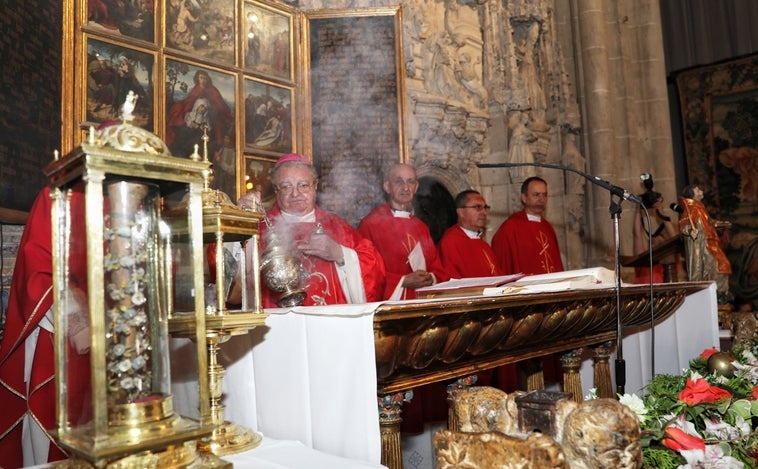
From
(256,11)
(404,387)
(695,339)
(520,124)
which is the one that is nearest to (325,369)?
(404,387)

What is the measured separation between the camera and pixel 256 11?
5.14 meters

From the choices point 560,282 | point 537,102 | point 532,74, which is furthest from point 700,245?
point 560,282

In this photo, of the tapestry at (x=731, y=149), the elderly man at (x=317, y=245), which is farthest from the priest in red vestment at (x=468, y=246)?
the tapestry at (x=731, y=149)

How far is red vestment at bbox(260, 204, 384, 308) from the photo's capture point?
338 cm

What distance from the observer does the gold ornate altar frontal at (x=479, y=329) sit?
77.3 inches

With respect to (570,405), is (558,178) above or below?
above

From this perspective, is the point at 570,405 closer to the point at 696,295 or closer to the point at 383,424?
the point at 383,424

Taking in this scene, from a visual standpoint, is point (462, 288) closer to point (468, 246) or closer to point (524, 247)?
point (468, 246)

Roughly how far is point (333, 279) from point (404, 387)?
4.90 feet

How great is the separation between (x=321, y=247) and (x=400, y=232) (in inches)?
98.0

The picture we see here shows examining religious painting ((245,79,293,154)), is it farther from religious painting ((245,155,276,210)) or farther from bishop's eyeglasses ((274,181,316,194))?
bishop's eyeglasses ((274,181,316,194))

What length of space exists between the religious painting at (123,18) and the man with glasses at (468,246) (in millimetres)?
3156

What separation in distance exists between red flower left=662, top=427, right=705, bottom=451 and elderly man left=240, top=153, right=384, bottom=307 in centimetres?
159

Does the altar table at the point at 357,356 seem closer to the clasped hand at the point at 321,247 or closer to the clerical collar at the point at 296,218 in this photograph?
the clasped hand at the point at 321,247
